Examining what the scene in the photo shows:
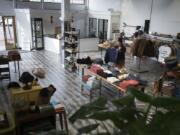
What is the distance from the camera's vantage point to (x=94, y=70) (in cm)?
569

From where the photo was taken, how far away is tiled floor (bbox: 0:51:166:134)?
5.46 meters

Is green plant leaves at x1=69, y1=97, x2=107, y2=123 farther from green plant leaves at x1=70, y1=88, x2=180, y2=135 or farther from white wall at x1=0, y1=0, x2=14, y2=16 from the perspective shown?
white wall at x1=0, y1=0, x2=14, y2=16

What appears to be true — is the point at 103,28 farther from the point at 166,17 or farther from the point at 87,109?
the point at 87,109

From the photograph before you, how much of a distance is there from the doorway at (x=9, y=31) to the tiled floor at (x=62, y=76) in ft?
5.53

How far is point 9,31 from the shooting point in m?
12.7

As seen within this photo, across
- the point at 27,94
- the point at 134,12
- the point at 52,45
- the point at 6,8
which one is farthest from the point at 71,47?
the point at 6,8

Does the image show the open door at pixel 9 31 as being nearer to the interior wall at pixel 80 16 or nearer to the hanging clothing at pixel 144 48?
the interior wall at pixel 80 16

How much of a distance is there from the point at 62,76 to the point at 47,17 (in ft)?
20.4

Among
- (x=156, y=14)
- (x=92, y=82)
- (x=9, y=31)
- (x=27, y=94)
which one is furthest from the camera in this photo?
(x=9, y=31)

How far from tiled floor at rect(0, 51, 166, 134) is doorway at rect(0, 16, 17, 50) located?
1.68 metres

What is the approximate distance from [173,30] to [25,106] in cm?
779

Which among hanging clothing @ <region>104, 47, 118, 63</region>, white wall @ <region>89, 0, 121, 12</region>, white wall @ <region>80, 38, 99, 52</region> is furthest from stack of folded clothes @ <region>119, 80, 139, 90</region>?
white wall @ <region>89, 0, 121, 12</region>

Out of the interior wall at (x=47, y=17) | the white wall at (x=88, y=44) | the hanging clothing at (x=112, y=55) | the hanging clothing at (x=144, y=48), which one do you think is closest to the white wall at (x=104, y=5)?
the white wall at (x=88, y=44)

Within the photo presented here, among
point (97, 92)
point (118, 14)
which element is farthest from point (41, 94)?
point (118, 14)
